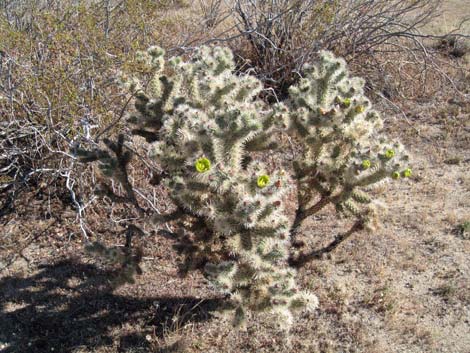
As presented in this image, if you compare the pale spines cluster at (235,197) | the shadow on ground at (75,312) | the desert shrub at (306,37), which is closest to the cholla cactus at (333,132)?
the pale spines cluster at (235,197)

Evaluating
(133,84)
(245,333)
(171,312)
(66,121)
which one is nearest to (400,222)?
(245,333)

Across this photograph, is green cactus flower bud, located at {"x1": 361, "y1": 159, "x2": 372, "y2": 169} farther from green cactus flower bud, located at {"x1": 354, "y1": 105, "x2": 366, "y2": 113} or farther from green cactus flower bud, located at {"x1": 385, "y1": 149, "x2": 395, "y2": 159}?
green cactus flower bud, located at {"x1": 354, "y1": 105, "x2": 366, "y2": 113}

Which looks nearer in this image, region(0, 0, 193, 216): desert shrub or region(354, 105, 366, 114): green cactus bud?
region(354, 105, 366, 114): green cactus bud

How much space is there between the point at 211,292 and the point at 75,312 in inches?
43.2

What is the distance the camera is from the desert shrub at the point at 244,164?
2887 mm

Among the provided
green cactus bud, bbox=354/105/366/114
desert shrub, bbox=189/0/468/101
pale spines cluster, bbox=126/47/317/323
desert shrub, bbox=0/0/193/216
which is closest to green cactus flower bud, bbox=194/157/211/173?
pale spines cluster, bbox=126/47/317/323

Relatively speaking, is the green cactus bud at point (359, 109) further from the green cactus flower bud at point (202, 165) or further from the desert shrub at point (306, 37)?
the desert shrub at point (306, 37)

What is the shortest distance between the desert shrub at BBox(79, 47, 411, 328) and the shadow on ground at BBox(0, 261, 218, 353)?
612mm

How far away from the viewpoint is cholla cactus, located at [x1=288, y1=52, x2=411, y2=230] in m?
3.60

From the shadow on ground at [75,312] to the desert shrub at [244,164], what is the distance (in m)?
0.61

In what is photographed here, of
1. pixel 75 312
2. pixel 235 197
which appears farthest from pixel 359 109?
pixel 75 312

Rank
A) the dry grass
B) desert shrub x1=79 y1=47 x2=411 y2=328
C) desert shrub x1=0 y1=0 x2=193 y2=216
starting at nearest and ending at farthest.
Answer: desert shrub x1=79 y1=47 x2=411 y2=328
the dry grass
desert shrub x1=0 y1=0 x2=193 y2=216

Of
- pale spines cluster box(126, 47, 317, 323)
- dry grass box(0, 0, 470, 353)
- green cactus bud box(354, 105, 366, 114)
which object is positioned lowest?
dry grass box(0, 0, 470, 353)

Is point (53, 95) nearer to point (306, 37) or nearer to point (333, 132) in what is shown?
point (333, 132)
